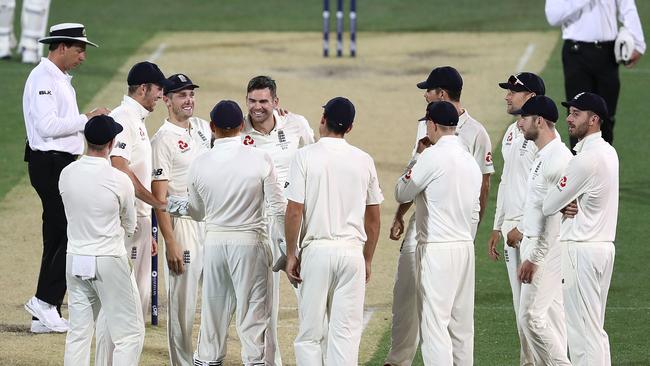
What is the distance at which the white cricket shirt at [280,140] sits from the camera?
35.9 feet

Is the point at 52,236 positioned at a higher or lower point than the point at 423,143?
lower

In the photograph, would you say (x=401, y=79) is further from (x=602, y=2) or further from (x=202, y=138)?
(x=202, y=138)

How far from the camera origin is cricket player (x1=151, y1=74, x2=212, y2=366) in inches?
419

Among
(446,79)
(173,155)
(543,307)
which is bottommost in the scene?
(543,307)

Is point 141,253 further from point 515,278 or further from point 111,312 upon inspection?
point 515,278

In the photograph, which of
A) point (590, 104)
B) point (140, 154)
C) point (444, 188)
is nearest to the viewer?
point (444, 188)

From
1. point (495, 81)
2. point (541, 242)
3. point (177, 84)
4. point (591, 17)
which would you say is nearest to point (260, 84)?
point (177, 84)

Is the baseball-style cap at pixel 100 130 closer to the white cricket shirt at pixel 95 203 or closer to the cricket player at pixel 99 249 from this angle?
the cricket player at pixel 99 249

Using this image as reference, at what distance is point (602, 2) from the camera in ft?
51.9

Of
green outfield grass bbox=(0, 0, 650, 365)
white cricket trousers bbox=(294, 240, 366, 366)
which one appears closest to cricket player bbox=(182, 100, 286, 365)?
white cricket trousers bbox=(294, 240, 366, 366)

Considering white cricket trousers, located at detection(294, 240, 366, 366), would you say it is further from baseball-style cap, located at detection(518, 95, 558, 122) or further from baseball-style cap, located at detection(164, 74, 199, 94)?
baseball-style cap, located at detection(164, 74, 199, 94)

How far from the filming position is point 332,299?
973 cm

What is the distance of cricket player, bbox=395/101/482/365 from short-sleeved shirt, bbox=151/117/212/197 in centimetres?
187

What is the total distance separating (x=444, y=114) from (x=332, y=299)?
156 centimetres
